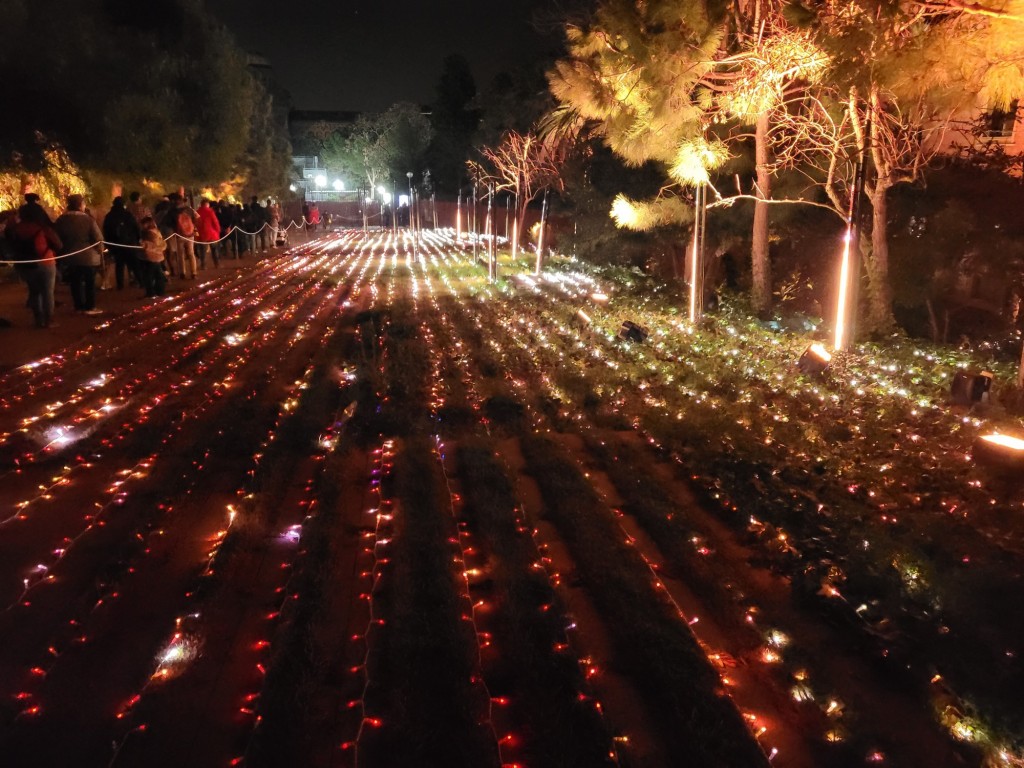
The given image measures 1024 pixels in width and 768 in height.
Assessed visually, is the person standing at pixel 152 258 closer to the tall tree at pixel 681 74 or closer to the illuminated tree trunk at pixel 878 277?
the tall tree at pixel 681 74

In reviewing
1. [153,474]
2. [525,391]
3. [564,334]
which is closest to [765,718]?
[153,474]

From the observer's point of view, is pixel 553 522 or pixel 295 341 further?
pixel 295 341

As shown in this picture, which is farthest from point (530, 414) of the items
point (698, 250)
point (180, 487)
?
point (698, 250)

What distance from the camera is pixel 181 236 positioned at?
16.3 m

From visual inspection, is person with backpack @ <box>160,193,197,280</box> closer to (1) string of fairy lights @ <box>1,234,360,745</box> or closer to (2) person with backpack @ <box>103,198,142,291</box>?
(2) person with backpack @ <box>103,198,142,291</box>

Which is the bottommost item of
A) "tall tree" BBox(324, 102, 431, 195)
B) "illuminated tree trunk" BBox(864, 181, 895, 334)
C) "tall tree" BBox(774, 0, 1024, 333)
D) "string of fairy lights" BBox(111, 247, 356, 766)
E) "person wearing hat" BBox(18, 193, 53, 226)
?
"string of fairy lights" BBox(111, 247, 356, 766)

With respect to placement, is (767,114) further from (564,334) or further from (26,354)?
(26,354)

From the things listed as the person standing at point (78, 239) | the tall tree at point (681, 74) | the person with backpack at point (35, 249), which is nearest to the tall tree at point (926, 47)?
the tall tree at point (681, 74)

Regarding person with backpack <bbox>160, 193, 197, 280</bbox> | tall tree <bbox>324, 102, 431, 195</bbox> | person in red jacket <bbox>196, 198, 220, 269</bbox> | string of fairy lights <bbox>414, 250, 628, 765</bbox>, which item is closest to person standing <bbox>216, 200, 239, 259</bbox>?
person in red jacket <bbox>196, 198, 220, 269</bbox>

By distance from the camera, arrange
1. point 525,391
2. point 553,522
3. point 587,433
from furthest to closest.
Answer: point 525,391 < point 587,433 < point 553,522

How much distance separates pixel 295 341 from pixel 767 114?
6.64m

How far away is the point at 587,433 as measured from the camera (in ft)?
21.7

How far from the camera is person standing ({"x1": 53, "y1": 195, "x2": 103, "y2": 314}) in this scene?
35.7ft

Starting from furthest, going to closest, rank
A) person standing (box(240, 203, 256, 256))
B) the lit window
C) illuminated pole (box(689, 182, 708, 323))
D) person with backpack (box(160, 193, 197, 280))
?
1. person standing (box(240, 203, 256, 256))
2. person with backpack (box(160, 193, 197, 280))
3. illuminated pole (box(689, 182, 708, 323))
4. the lit window
